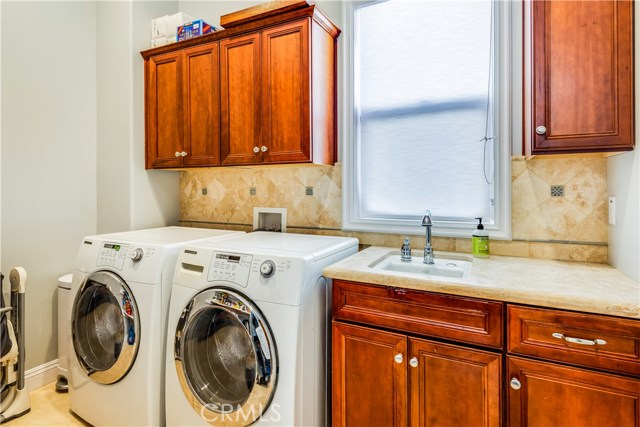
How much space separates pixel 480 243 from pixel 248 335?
123 cm

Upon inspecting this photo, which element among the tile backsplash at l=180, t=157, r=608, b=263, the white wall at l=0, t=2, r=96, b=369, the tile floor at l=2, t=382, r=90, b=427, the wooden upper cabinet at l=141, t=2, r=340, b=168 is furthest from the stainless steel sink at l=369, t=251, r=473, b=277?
the white wall at l=0, t=2, r=96, b=369

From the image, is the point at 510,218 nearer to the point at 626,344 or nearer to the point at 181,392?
the point at 626,344

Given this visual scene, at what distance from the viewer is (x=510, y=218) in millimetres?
1797

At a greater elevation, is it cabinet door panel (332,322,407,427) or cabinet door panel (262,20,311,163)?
cabinet door panel (262,20,311,163)

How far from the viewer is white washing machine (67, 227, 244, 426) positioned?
170 centimetres

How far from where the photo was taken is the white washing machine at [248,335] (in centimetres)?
139

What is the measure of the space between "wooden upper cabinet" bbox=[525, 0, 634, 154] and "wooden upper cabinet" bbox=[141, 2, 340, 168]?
108 cm

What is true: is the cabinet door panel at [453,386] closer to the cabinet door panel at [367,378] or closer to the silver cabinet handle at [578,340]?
the cabinet door panel at [367,378]

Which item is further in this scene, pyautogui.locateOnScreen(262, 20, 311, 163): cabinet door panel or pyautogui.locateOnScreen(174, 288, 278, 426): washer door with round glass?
pyautogui.locateOnScreen(262, 20, 311, 163): cabinet door panel

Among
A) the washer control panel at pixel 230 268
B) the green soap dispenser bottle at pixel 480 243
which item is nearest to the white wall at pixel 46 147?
the washer control panel at pixel 230 268

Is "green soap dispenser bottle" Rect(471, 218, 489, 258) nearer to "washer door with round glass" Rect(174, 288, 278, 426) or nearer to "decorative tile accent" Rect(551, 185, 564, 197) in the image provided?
"decorative tile accent" Rect(551, 185, 564, 197)

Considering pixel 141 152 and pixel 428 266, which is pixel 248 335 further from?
pixel 141 152

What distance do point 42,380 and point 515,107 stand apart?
344 cm

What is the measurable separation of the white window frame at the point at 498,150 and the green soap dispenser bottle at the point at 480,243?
75mm
